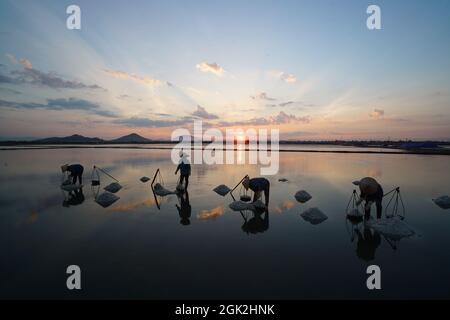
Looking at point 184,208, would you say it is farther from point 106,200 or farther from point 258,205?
point 106,200

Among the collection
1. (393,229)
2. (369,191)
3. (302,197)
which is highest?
(369,191)

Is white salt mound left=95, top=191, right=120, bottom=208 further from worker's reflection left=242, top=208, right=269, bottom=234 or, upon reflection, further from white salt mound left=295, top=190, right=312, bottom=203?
white salt mound left=295, top=190, right=312, bottom=203

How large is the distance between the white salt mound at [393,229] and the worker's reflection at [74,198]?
529 inches

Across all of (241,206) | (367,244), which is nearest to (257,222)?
(241,206)

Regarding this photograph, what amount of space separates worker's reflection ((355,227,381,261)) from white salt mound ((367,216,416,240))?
23 centimetres

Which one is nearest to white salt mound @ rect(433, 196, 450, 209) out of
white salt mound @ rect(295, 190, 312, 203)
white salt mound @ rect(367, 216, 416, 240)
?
white salt mound @ rect(367, 216, 416, 240)

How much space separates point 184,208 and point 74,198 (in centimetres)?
649

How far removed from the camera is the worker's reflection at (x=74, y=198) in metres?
12.1

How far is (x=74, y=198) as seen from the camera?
1316 cm
